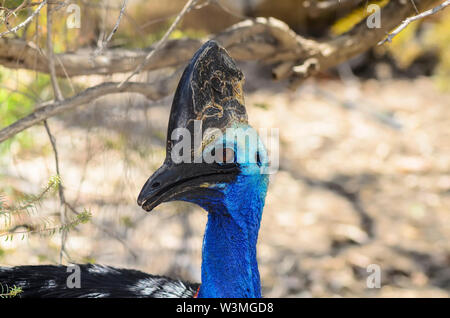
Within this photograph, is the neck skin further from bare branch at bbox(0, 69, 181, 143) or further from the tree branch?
the tree branch

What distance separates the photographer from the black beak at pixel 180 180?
181cm

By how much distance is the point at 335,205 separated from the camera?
493cm

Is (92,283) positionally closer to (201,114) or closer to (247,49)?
(201,114)

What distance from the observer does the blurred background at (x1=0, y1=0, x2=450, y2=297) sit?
3.25 m

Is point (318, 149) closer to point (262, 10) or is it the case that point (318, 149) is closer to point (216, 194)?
point (262, 10)

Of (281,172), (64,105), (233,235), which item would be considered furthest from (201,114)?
(281,172)

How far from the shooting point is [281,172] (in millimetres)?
5434

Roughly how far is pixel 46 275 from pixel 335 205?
2.86m

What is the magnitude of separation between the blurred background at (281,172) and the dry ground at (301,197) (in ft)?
0.04

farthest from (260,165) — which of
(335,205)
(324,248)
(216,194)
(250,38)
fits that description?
(335,205)

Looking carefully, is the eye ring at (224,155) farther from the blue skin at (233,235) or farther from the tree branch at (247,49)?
the tree branch at (247,49)

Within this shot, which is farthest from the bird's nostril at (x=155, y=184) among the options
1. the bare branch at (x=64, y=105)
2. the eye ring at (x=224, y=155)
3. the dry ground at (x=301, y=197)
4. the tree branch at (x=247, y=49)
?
the dry ground at (x=301, y=197)

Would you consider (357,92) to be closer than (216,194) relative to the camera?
No

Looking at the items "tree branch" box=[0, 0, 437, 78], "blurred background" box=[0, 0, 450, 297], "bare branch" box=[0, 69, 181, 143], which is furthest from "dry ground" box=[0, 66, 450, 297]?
"bare branch" box=[0, 69, 181, 143]
